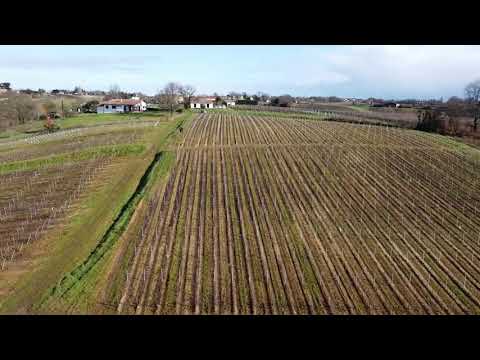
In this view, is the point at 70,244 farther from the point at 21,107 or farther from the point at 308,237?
the point at 21,107

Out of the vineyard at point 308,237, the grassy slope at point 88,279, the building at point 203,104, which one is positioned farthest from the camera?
the building at point 203,104

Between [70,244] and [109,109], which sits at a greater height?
[109,109]

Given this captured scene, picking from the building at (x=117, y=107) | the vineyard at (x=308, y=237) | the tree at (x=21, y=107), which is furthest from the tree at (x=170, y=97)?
the vineyard at (x=308, y=237)

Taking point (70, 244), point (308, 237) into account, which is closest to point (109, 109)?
point (70, 244)

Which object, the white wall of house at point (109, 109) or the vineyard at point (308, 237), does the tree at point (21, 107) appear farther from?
Result: the vineyard at point (308, 237)

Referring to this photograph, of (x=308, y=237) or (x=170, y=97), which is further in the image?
(x=170, y=97)

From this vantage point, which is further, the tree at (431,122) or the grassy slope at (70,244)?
the tree at (431,122)
